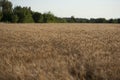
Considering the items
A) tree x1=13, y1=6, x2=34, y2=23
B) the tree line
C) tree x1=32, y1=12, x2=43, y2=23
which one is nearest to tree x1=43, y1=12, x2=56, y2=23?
the tree line

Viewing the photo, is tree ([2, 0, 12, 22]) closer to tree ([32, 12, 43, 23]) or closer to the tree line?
the tree line

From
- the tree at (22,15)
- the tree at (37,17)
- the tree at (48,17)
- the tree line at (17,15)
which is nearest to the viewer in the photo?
the tree line at (17,15)

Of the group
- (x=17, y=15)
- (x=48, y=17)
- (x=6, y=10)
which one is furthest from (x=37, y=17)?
(x=6, y=10)

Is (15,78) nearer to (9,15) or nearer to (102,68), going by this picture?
(102,68)

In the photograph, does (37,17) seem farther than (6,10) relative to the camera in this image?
Yes

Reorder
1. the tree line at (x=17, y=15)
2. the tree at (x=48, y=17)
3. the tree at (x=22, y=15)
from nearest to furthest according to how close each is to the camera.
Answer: the tree line at (x=17, y=15) → the tree at (x=22, y=15) → the tree at (x=48, y=17)

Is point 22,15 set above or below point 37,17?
above

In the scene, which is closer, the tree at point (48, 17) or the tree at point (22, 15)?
the tree at point (22, 15)

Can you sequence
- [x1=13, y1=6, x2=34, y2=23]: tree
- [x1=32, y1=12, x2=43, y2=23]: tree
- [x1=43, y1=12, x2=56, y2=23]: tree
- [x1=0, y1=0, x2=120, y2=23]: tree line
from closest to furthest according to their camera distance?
1. [x1=0, y1=0, x2=120, y2=23]: tree line
2. [x1=13, y1=6, x2=34, y2=23]: tree
3. [x1=32, y1=12, x2=43, y2=23]: tree
4. [x1=43, y1=12, x2=56, y2=23]: tree

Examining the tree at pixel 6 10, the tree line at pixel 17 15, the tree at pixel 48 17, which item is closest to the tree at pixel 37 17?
the tree line at pixel 17 15

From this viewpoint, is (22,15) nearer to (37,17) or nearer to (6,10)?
(6,10)

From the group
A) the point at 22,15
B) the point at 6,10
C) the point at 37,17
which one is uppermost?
the point at 6,10

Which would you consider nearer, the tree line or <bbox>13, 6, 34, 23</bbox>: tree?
the tree line

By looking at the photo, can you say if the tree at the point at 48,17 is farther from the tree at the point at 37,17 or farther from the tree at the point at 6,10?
the tree at the point at 6,10
